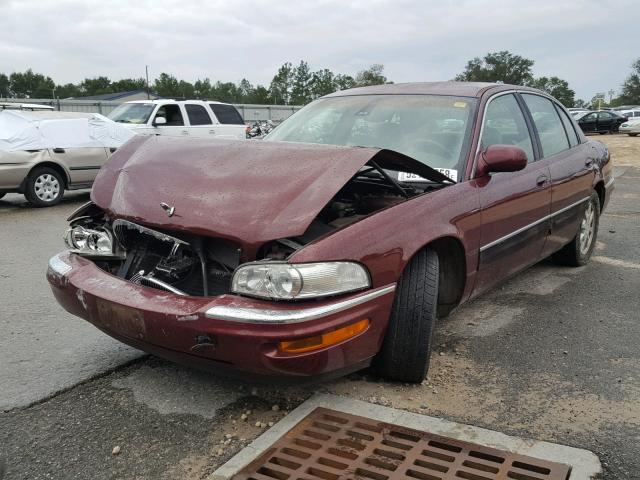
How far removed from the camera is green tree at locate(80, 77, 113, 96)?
8634 centimetres

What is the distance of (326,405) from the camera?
9.87ft

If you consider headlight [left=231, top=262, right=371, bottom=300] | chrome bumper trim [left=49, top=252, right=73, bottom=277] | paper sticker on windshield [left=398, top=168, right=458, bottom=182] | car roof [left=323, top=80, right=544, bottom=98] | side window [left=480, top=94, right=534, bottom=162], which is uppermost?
car roof [left=323, top=80, right=544, bottom=98]

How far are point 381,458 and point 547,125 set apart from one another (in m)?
3.37

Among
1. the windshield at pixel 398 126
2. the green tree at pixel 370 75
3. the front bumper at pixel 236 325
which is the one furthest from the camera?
the green tree at pixel 370 75

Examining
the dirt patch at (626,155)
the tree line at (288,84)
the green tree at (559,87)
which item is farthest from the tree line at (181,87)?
the dirt patch at (626,155)

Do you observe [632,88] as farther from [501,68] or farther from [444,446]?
[444,446]

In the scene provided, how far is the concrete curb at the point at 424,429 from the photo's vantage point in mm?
2465

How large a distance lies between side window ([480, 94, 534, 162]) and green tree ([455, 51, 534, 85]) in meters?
81.1

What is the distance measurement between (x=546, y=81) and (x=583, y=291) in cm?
9536

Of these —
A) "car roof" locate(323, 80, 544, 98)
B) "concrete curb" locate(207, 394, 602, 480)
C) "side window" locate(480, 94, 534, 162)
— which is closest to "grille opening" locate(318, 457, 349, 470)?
"concrete curb" locate(207, 394, 602, 480)

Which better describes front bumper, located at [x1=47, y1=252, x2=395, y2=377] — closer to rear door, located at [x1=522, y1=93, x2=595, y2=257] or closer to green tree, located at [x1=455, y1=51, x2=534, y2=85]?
rear door, located at [x1=522, y1=93, x2=595, y2=257]

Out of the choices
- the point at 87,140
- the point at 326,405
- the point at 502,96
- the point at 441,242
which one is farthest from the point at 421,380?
the point at 87,140

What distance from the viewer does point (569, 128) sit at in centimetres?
529

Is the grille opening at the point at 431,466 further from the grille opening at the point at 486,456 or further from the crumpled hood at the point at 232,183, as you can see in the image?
the crumpled hood at the point at 232,183
